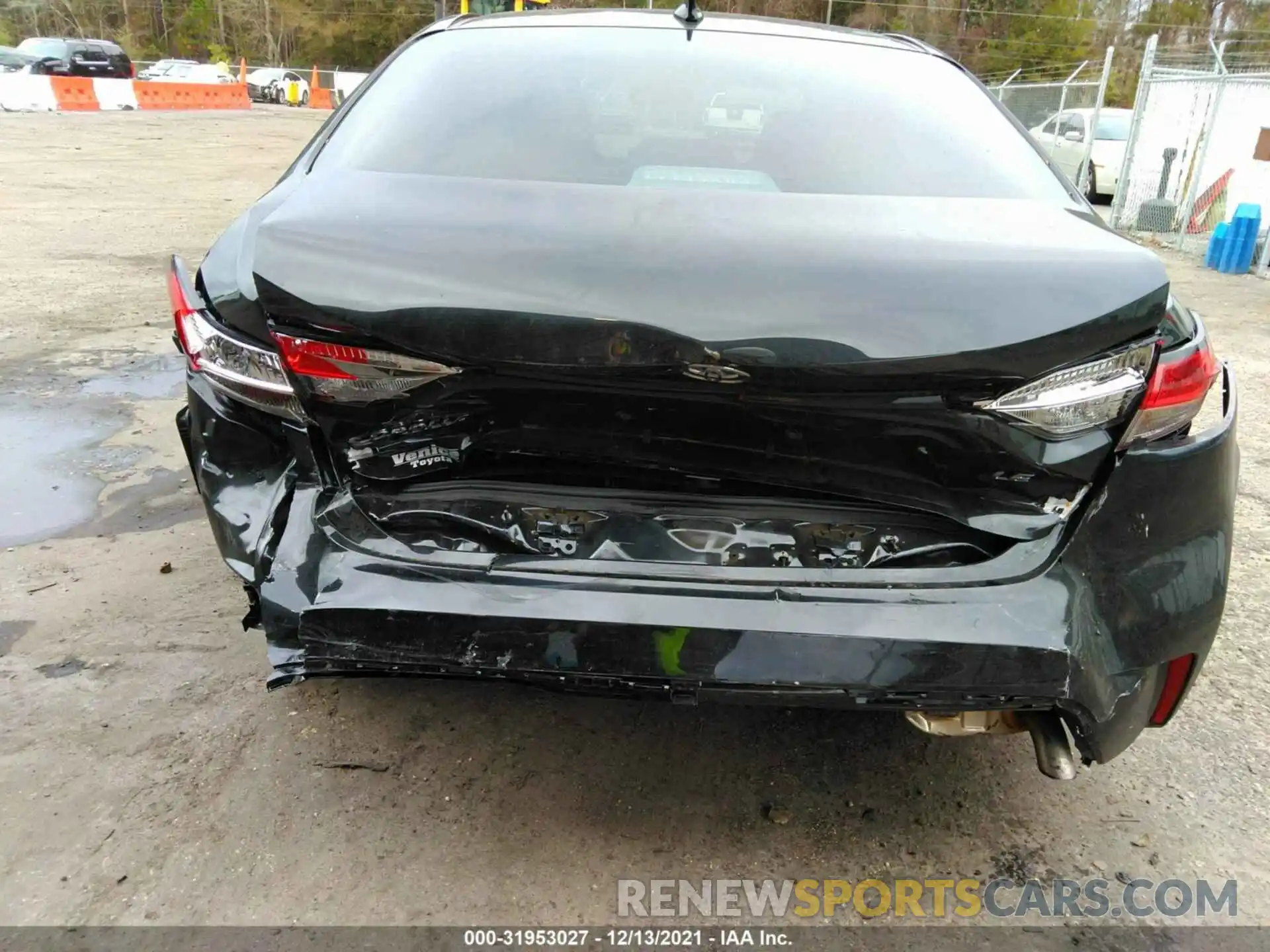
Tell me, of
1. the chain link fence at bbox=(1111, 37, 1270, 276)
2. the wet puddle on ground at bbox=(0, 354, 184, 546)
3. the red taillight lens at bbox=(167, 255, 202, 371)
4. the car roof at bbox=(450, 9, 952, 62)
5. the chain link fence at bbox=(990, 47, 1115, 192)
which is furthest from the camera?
the chain link fence at bbox=(990, 47, 1115, 192)

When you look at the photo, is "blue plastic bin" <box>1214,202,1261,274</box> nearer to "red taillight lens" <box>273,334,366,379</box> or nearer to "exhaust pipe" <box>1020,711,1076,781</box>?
"exhaust pipe" <box>1020,711,1076,781</box>

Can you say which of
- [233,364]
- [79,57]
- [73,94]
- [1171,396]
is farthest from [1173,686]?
[79,57]

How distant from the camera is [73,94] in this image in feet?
77.3

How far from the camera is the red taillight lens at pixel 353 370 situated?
159cm

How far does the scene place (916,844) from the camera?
2.03 metres

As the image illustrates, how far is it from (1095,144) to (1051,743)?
14462 millimetres

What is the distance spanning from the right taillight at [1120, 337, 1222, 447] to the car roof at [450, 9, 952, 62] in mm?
1386

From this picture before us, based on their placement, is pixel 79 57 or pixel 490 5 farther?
pixel 79 57

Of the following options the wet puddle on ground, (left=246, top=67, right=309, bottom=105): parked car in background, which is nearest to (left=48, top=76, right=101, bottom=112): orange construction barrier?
(left=246, top=67, right=309, bottom=105): parked car in background

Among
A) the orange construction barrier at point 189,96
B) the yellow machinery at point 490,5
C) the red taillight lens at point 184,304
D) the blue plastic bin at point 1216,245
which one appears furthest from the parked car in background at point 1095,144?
the orange construction barrier at point 189,96

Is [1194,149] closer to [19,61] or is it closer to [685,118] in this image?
[685,118]

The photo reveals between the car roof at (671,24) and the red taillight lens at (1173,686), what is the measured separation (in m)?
1.79

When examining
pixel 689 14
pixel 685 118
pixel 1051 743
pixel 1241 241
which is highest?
pixel 689 14

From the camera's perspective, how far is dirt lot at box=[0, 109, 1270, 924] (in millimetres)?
1884
